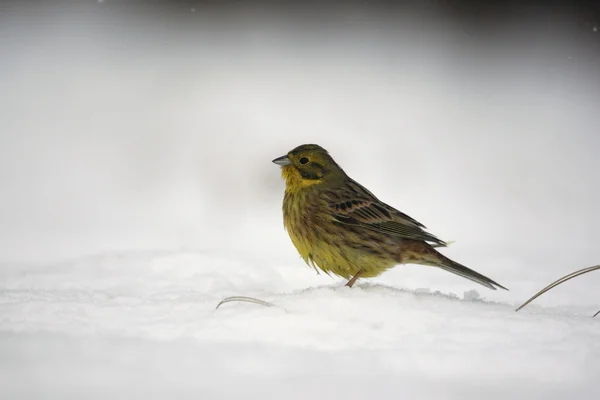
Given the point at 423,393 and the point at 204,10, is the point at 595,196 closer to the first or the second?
the point at 423,393

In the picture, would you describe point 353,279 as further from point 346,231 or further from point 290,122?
point 290,122

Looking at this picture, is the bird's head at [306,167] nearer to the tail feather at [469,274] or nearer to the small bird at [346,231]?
the small bird at [346,231]

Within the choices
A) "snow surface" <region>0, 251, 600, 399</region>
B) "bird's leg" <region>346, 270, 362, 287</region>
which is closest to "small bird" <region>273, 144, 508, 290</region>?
"bird's leg" <region>346, 270, 362, 287</region>

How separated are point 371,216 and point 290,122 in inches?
276

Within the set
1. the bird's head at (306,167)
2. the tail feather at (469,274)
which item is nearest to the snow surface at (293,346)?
the tail feather at (469,274)

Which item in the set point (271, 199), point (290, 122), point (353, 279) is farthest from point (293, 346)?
point (290, 122)

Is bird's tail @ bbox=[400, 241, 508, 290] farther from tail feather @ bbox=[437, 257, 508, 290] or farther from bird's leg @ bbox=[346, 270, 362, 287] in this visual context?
bird's leg @ bbox=[346, 270, 362, 287]

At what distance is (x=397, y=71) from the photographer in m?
14.6

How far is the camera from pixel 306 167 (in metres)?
4.44

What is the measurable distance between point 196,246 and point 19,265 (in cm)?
172

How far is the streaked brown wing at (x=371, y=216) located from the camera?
4215mm

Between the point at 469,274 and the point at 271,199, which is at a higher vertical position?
the point at 271,199

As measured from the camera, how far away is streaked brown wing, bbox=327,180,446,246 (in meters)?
4.21

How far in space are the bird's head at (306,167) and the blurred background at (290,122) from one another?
105 centimetres
